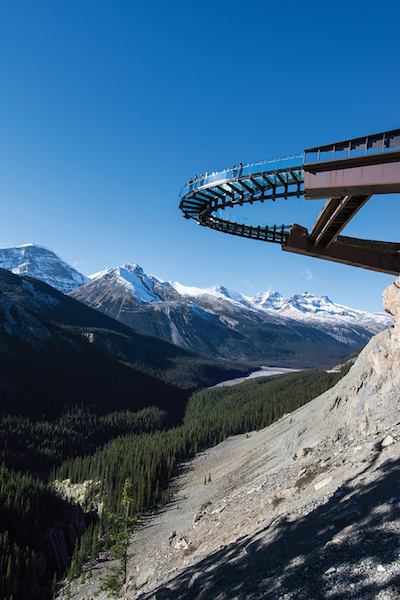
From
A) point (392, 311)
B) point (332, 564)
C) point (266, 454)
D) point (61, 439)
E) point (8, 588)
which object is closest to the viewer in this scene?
point (332, 564)

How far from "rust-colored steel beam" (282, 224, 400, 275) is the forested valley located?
77.7 feet

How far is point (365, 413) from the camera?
81.2 feet

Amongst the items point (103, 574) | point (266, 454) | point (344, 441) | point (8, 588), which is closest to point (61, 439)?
point (8, 588)

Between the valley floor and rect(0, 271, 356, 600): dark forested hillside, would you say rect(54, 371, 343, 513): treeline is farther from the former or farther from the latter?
the valley floor

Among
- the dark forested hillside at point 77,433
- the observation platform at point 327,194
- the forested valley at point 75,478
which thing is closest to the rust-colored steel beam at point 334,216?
the observation platform at point 327,194

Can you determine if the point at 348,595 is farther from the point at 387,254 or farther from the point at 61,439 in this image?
the point at 61,439

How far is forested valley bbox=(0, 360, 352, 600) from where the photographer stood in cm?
4541

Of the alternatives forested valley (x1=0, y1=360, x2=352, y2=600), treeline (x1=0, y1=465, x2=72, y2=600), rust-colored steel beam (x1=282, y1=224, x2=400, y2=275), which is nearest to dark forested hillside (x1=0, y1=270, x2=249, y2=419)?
forested valley (x1=0, y1=360, x2=352, y2=600)

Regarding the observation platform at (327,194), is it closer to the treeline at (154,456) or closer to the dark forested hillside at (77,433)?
the dark forested hillside at (77,433)

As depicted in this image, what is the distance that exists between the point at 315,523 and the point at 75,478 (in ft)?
241

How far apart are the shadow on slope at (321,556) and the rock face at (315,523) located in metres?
0.04

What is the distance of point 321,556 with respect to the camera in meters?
9.81

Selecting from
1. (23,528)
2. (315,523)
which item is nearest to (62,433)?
(23,528)

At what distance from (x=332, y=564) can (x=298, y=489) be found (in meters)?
12.6
